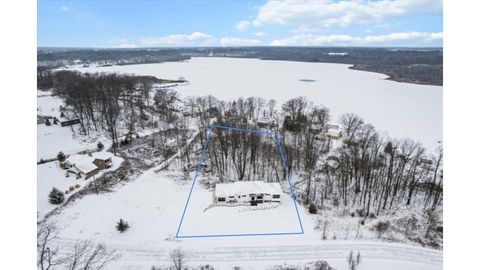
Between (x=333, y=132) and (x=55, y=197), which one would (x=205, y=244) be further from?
(x=333, y=132)

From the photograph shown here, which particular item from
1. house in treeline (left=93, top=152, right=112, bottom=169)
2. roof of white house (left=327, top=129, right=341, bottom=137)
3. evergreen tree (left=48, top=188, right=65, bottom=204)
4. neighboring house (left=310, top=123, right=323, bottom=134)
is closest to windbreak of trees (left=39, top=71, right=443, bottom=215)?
neighboring house (left=310, top=123, right=323, bottom=134)

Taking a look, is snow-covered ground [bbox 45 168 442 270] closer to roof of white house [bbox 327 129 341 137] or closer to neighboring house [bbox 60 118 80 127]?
roof of white house [bbox 327 129 341 137]

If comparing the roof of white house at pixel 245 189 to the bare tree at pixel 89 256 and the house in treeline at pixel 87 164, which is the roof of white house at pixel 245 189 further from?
the house in treeline at pixel 87 164

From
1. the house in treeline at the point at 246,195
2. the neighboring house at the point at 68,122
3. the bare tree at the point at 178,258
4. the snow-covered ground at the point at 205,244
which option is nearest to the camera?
the bare tree at the point at 178,258

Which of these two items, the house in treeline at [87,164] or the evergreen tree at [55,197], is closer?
the evergreen tree at [55,197]

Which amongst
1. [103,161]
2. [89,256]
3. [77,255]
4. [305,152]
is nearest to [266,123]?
[305,152]

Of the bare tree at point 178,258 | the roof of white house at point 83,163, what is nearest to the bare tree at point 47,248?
the bare tree at point 178,258
